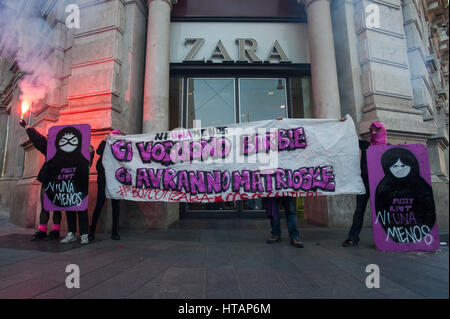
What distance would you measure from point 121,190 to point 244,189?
243cm

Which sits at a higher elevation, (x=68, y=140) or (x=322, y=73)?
(x=322, y=73)

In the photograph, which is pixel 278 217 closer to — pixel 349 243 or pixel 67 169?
pixel 349 243

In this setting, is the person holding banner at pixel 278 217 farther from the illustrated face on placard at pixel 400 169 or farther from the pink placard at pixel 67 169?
the pink placard at pixel 67 169

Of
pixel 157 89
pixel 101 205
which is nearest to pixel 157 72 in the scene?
pixel 157 89

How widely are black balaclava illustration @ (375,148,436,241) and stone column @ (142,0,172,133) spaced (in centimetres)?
466

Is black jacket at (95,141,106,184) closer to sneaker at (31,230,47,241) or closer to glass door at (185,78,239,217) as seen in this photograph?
sneaker at (31,230,47,241)

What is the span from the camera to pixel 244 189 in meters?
4.26

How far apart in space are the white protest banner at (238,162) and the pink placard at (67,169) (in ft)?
1.43

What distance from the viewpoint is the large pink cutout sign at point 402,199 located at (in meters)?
3.35

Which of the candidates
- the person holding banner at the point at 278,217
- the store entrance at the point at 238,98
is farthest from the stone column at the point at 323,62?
the person holding banner at the point at 278,217

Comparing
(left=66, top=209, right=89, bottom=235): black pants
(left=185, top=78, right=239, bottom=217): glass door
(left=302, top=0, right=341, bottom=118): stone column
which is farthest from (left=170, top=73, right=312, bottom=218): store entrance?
(left=66, top=209, right=89, bottom=235): black pants

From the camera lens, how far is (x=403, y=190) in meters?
3.54

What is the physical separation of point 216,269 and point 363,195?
2.89m
